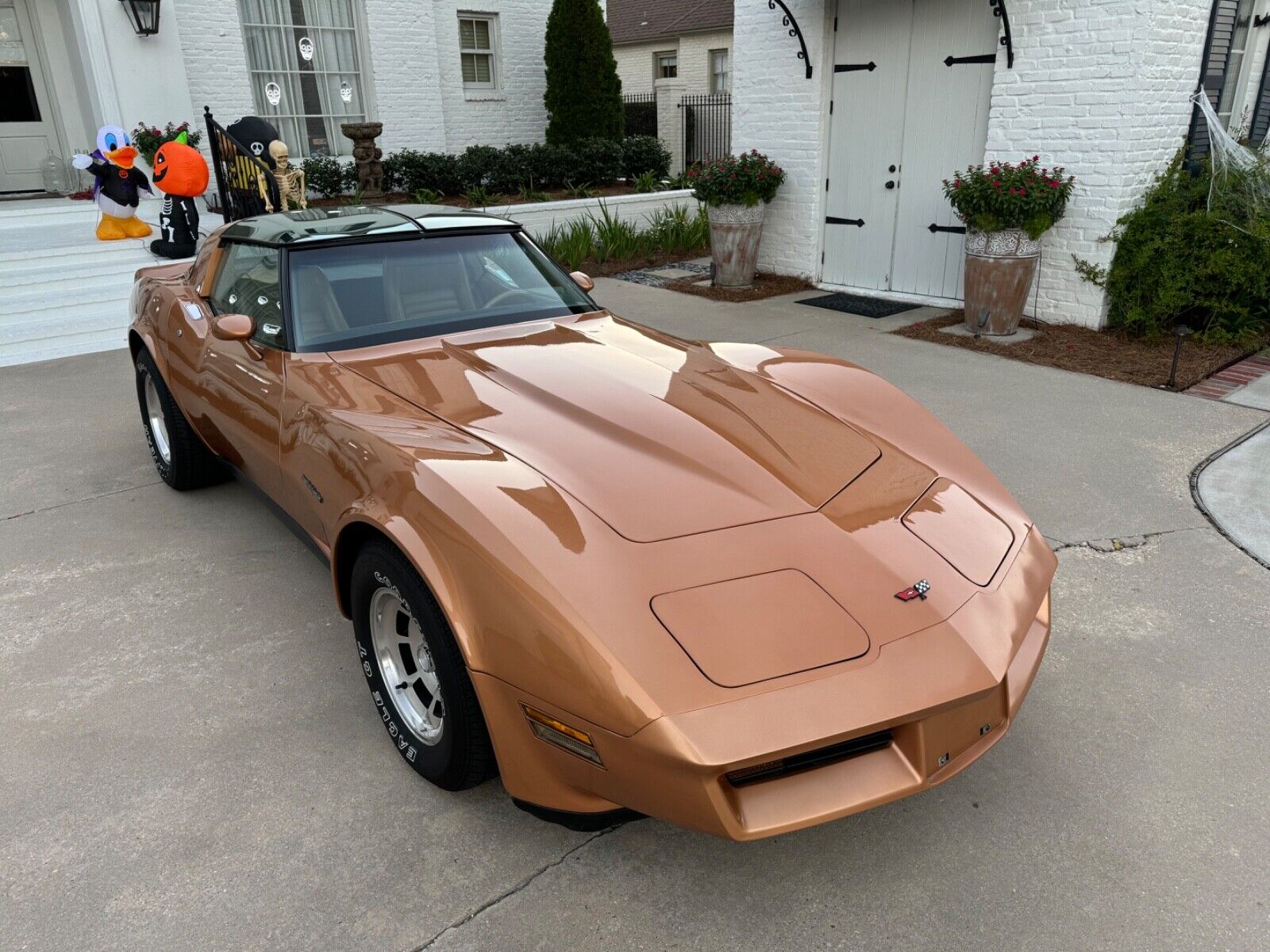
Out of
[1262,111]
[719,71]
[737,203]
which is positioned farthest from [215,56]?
[719,71]

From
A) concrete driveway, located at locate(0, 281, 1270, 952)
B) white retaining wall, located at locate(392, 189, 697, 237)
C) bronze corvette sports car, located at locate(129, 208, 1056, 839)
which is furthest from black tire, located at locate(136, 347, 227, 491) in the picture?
white retaining wall, located at locate(392, 189, 697, 237)

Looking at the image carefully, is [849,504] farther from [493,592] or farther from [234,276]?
[234,276]

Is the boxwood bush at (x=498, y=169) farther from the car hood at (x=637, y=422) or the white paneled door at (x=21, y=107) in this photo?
the car hood at (x=637, y=422)

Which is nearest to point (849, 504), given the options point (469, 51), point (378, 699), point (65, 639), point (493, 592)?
point (493, 592)

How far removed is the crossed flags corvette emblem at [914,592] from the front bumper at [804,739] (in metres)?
0.08

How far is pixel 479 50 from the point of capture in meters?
13.8

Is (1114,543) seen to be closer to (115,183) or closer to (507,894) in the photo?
(507,894)

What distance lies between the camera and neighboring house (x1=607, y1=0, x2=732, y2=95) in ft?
77.0

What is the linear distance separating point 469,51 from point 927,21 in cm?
832

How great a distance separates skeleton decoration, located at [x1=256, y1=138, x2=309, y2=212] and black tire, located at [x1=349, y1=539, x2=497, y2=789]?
7.06 m

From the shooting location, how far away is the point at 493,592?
196 cm

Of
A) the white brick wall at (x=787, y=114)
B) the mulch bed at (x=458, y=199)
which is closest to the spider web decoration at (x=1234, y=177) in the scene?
the white brick wall at (x=787, y=114)

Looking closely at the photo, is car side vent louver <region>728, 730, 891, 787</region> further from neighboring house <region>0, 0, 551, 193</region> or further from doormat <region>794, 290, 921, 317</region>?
neighboring house <region>0, 0, 551, 193</region>

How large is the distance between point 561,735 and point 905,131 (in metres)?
7.71
